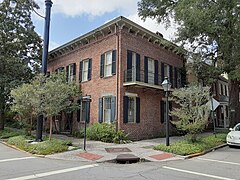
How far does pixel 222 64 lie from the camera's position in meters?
17.1

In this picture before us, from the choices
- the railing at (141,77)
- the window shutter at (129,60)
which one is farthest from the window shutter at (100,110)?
the window shutter at (129,60)

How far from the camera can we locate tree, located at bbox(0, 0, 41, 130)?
59.2 feet

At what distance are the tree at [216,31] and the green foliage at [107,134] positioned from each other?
824 centimetres

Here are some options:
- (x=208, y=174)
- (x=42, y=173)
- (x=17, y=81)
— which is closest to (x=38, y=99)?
(x=42, y=173)

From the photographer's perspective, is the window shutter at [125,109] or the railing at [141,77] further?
the railing at [141,77]

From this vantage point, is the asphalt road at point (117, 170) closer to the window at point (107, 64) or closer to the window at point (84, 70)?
the window at point (107, 64)

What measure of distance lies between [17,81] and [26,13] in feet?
20.2

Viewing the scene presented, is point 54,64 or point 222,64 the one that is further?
point 54,64

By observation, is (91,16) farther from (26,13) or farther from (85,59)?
(26,13)

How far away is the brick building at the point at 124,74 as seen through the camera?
49.0 feet

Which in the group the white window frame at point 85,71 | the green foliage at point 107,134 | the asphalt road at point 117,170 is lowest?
the asphalt road at point 117,170

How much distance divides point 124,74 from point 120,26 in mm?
3145

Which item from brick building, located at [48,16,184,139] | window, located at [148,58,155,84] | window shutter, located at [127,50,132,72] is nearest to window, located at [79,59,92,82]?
brick building, located at [48,16,184,139]

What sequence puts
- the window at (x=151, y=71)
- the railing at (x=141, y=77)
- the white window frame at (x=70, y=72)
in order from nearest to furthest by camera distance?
the railing at (x=141, y=77)
the window at (x=151, y=71)
the white window frame at (x=70, y=72)
